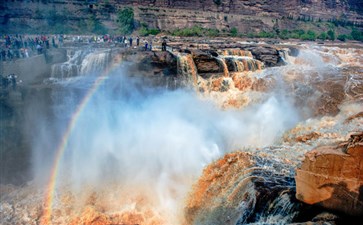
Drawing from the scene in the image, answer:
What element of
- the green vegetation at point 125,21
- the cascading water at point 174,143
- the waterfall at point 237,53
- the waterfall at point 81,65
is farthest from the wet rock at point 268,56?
the green vegetation at point 125,21

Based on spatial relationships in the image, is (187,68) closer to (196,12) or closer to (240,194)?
(240,194)

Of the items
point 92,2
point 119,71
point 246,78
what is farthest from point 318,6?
point 119,71

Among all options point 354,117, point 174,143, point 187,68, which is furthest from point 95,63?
point 354,117

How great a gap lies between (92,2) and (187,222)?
37.5m

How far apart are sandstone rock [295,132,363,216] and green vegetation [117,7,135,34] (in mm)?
34372

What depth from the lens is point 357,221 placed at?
18.4 feet

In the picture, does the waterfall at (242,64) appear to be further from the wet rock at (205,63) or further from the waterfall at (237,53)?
the waterfall at (237,53)

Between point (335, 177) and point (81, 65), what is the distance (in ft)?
49.2

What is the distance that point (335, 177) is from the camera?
5801 mm

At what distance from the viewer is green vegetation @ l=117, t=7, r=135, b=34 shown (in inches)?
1487

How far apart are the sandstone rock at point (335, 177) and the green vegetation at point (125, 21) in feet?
113

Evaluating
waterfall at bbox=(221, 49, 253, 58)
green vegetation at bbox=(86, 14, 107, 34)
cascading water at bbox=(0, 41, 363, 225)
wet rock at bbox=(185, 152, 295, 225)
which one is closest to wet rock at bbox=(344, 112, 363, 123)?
cascading water at bbox=(0, 41, 363, 225)

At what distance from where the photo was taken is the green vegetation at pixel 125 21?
37.8m

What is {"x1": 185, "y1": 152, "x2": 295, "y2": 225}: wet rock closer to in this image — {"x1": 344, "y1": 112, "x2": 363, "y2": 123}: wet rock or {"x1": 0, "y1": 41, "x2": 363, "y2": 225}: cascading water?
{"x1": 0, "y1": 41, "x2": 363, "y2": 225}: cascading water
